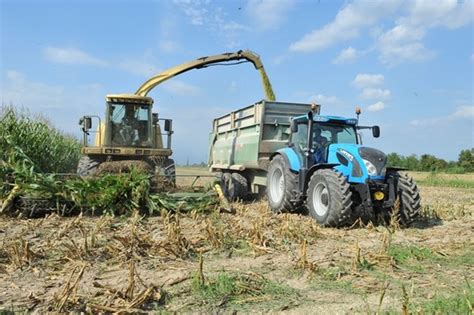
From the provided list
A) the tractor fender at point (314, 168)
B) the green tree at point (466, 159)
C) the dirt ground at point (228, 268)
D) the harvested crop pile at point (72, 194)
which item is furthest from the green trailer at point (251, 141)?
the green tree at point (466, 159)

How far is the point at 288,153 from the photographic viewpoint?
27.2 feet

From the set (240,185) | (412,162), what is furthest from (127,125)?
(412,162)

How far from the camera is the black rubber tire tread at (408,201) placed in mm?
6863

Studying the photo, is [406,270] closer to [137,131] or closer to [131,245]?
[131,245]

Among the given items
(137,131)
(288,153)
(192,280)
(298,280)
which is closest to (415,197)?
(288,153)

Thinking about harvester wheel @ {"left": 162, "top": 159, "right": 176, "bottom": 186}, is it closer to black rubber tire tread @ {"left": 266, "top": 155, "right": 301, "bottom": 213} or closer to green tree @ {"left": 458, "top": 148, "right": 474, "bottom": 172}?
black rubber tire tread @ {"left": 266, "top": 155, "right": 301, "bottom": 213}

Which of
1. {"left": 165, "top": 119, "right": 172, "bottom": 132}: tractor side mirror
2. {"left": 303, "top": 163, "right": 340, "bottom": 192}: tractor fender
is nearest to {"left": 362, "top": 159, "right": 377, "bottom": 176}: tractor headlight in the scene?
{"left": 303, "top": 163, "right": 340, "bottom": 192}: tractor fender

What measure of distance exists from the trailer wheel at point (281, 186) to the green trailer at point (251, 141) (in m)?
0.68

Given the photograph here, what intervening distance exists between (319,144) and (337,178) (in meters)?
1.41

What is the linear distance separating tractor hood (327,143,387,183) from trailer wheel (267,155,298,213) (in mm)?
987

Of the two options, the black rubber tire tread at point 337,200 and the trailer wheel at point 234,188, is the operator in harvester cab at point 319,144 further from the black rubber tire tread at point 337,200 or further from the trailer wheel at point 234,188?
the trailer wheel at point 234,188

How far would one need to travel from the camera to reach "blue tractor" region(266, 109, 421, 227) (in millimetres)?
6688

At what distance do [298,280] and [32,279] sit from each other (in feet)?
7.92

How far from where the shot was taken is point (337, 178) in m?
6.67
